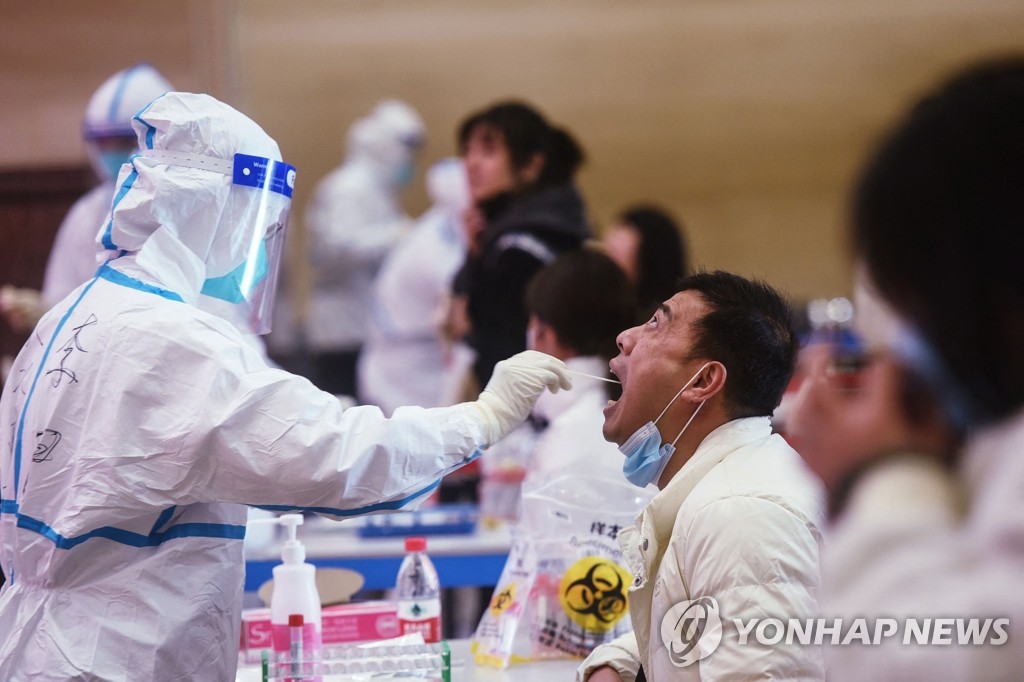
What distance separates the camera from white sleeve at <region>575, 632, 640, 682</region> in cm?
204

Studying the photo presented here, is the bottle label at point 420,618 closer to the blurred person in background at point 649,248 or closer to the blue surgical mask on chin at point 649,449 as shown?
the blue surgical mask on chin at point 649,449

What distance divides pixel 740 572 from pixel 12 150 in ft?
19.1

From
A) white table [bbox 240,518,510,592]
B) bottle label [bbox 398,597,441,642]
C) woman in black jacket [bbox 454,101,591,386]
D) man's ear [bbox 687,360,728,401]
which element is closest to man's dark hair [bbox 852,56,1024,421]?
man's ear [bbox 687,360,728,401]

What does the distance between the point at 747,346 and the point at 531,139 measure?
7.03 feet

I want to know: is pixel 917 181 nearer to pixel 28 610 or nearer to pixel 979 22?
pixel 28 610

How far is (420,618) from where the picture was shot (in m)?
2.33

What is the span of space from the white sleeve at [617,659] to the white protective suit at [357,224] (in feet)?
15.1

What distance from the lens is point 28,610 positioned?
6.16 ft

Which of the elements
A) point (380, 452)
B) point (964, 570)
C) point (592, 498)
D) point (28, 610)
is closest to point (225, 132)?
point (380, 452)

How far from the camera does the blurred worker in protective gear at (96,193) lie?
4281 mm

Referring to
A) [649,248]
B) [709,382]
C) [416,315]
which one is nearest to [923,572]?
[709,382]

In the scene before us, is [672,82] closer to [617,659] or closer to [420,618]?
[420,618]

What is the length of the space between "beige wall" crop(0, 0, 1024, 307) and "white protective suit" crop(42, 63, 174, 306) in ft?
9.11

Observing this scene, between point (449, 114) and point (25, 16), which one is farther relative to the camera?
point (449, 114)
